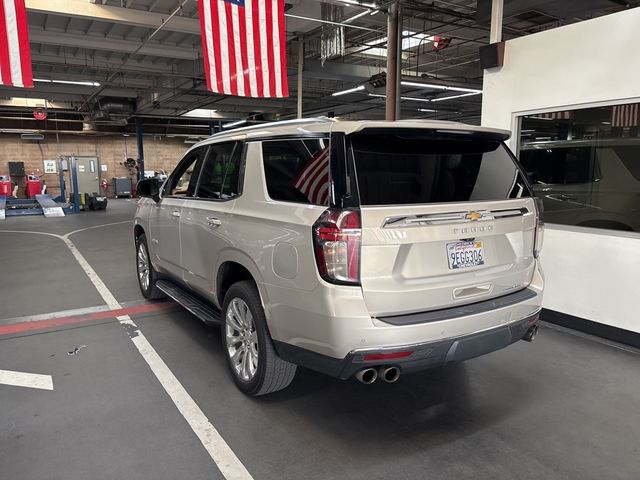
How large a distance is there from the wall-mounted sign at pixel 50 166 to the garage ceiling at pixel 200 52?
324 cm

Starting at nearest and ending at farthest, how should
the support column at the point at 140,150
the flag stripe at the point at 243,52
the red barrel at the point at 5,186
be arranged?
1. the flag stripe at the point at 243,52
2. the red barrel at the point at 5,186
3. the support column at the point at 140,150

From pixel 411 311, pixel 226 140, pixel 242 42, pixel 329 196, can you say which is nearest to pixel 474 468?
pixel 411 311

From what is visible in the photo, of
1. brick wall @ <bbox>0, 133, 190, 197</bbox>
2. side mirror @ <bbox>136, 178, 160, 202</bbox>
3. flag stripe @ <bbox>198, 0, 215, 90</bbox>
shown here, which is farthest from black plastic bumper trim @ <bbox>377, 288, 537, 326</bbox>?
brick wall @ <bbox>0, 133, 190, 197</bbox>

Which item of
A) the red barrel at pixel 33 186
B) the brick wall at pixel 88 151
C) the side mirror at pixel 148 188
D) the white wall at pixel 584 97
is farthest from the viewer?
the brick wall at pixel 88 151

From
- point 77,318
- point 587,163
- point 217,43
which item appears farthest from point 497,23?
point 77,318

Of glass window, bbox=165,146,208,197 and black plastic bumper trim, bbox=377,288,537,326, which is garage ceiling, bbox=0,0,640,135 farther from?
black plastic bumper trim, bbox=377,288,537,326

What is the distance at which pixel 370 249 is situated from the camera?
226cm

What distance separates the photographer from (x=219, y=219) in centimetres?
329

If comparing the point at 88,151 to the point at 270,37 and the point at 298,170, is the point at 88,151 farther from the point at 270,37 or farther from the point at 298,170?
the point at 298,170

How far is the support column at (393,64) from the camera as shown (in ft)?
24.2

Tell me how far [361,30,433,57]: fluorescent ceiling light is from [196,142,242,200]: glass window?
26.5 feet

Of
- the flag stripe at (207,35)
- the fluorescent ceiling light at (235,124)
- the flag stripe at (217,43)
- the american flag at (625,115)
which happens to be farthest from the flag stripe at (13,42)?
the fluorescent ceiling light at (235,124)

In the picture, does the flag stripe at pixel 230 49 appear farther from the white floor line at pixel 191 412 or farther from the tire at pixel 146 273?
the white floor line at pixel 191 412

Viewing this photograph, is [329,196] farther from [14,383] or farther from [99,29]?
[99,29]
